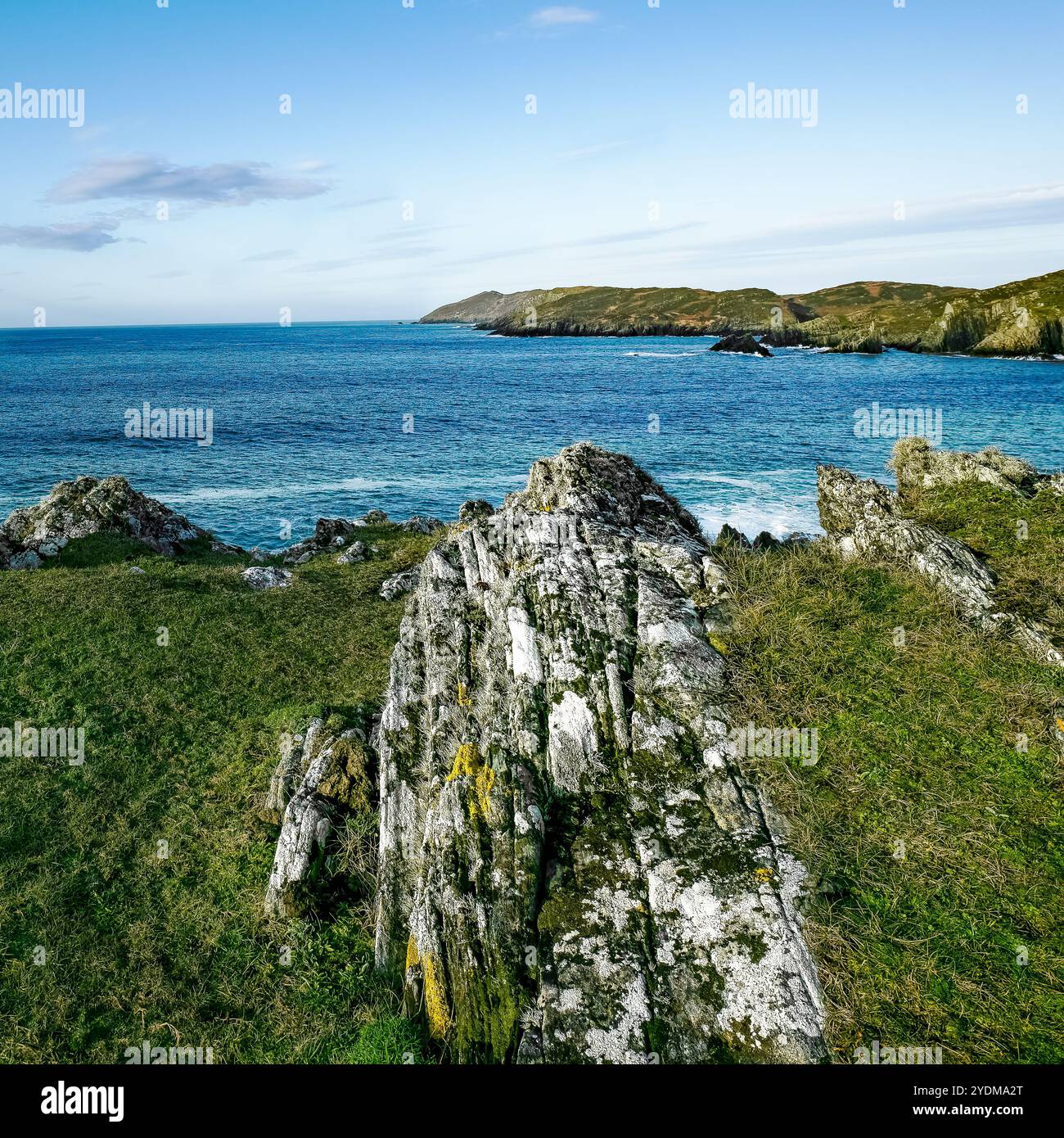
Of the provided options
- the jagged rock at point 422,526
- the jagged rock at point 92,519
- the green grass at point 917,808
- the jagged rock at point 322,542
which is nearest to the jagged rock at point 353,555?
the jagged rock at point 322,542

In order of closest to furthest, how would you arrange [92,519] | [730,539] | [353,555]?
[730,539] → [353,555] → [92,519]

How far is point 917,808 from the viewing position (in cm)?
821

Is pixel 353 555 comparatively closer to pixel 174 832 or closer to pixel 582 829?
pixel 174 832

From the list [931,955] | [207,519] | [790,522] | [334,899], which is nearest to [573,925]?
[931,955]

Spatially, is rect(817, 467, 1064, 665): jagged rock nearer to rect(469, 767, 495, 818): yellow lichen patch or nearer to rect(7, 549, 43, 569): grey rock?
rect(469, 767, 495, 818): yellow lichen patch

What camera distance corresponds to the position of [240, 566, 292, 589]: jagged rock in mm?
22922

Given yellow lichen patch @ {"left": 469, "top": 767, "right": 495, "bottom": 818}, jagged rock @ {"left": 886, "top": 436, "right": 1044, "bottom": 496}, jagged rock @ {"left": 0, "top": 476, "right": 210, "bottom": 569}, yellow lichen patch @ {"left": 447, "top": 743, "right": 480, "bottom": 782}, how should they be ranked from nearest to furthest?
yellow lichen patch @ {"left": 469, "top": 767, "right": 495, "bottom": 818} < yellow lichen patch @ {"left": 447, "top": 743, "right": 480, "bottom": 782} < jagged rock @ {"left": 886, "top": 436, "right": 1044, "bottom": 496} < jagged rock @ {"left": 0, "top": 476, "right": 210, "bottom": 569}

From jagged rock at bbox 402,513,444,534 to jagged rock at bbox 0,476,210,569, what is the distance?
10018mm

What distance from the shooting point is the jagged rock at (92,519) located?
26.8 meters

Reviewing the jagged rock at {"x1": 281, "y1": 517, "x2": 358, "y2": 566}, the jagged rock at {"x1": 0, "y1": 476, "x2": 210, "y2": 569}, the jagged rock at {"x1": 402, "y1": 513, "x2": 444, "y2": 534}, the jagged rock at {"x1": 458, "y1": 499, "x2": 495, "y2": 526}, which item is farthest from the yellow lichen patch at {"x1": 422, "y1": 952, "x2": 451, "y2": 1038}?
the jagged rock at {"x1": 0, "y1": 476, "x2": 210, "y2": 569}

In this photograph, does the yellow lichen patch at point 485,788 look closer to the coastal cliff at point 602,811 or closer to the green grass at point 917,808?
the coastal cliff at point 602,811

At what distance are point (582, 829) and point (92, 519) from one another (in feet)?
90.5

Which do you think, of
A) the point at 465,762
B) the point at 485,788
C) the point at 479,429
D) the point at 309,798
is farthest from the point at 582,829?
the point at 479,429

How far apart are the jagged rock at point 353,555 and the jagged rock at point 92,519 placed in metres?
7.95
